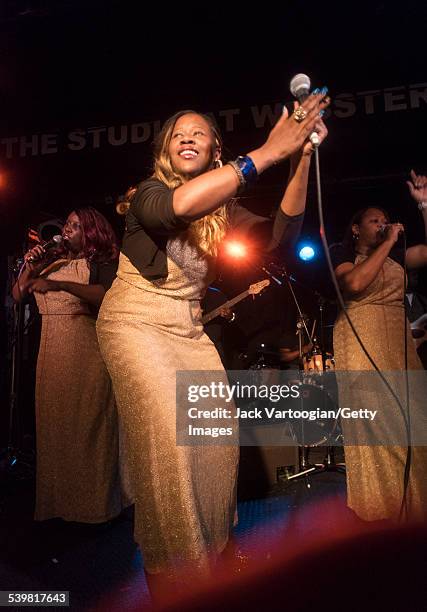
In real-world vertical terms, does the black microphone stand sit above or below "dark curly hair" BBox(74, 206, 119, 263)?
below

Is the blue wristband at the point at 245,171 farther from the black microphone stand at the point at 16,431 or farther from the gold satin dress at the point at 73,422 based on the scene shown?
the black microphone stand at the point at 16,431

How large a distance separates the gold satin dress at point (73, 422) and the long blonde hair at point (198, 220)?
206cm

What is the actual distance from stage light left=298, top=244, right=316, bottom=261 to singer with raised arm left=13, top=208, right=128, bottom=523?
308 cm

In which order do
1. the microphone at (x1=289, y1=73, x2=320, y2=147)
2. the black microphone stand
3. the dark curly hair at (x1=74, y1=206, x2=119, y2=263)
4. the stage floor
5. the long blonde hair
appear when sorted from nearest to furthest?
1. the microphone at (x1=289, y1=73, x2=320, y2=147)
2. the long blonde hair
3. the stage floor
4. the dark curly hair at (x1=74, y1=206, x2=119, y2=263)
5. the black microphone stand

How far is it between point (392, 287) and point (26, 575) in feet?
10.2

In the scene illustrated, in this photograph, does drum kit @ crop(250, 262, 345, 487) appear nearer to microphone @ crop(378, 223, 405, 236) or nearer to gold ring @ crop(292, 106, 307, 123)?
microphone @ crop(378, 223, 405, 236)

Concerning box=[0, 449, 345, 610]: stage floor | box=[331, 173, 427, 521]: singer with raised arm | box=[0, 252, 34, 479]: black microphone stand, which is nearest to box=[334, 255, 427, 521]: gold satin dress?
box=[331, 173, 427, 521]: singer with raised arm

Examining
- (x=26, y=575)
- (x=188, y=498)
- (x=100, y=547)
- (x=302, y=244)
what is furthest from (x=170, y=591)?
(x=302, y=244)

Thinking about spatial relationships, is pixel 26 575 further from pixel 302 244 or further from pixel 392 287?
pixel 302 244

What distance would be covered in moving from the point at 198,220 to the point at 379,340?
212cm

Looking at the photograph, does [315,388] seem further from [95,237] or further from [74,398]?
[95,237]

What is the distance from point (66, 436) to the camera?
3.71 m

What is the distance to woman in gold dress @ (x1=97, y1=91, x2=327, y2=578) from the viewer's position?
1626 millimetres

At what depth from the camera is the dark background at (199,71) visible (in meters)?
4.57
